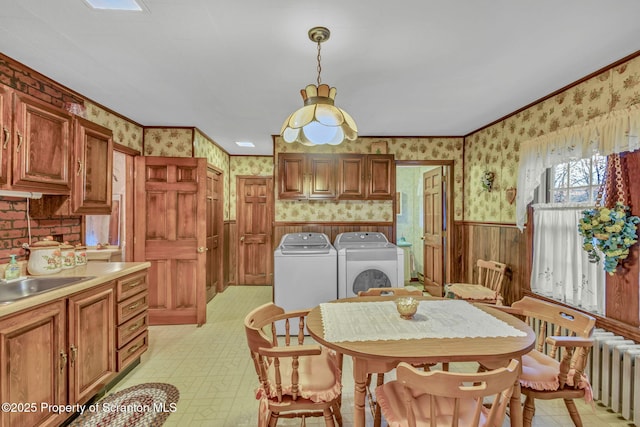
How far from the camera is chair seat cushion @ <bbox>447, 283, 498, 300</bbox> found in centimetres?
317

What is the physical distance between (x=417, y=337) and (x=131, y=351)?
7.59 feet

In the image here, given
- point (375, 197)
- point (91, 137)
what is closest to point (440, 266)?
point (375, 197)

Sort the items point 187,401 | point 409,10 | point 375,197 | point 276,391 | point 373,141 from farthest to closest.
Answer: point 373,141 → point 375,197 → point 187,401 → point 409,10 → point 276,391

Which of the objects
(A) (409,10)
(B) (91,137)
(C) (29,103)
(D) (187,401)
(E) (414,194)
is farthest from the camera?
(E) (414,194)

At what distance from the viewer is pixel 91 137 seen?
246 cm

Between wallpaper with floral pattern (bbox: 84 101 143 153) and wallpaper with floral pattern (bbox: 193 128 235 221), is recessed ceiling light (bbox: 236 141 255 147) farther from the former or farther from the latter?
wallpaper with floral pattern (bbox: 84 101 143 153)

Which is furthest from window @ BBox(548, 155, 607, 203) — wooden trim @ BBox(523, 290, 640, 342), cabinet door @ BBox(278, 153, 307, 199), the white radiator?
cabinet door @ BBox(278, 153, 307, 199)

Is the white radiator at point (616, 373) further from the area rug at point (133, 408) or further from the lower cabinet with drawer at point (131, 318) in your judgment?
the lower cabinet with drawer at point (131, 318)

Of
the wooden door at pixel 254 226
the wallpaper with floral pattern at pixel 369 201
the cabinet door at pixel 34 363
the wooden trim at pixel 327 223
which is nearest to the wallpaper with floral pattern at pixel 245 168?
the wooden door at pixel 254 226

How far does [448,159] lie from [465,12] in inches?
113

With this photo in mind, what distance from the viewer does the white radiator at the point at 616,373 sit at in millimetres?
1853

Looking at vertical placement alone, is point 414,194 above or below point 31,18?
below

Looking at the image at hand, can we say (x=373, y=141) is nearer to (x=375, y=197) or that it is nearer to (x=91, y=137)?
(x=375, y=197)

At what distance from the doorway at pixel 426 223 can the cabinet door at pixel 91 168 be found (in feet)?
11.2
